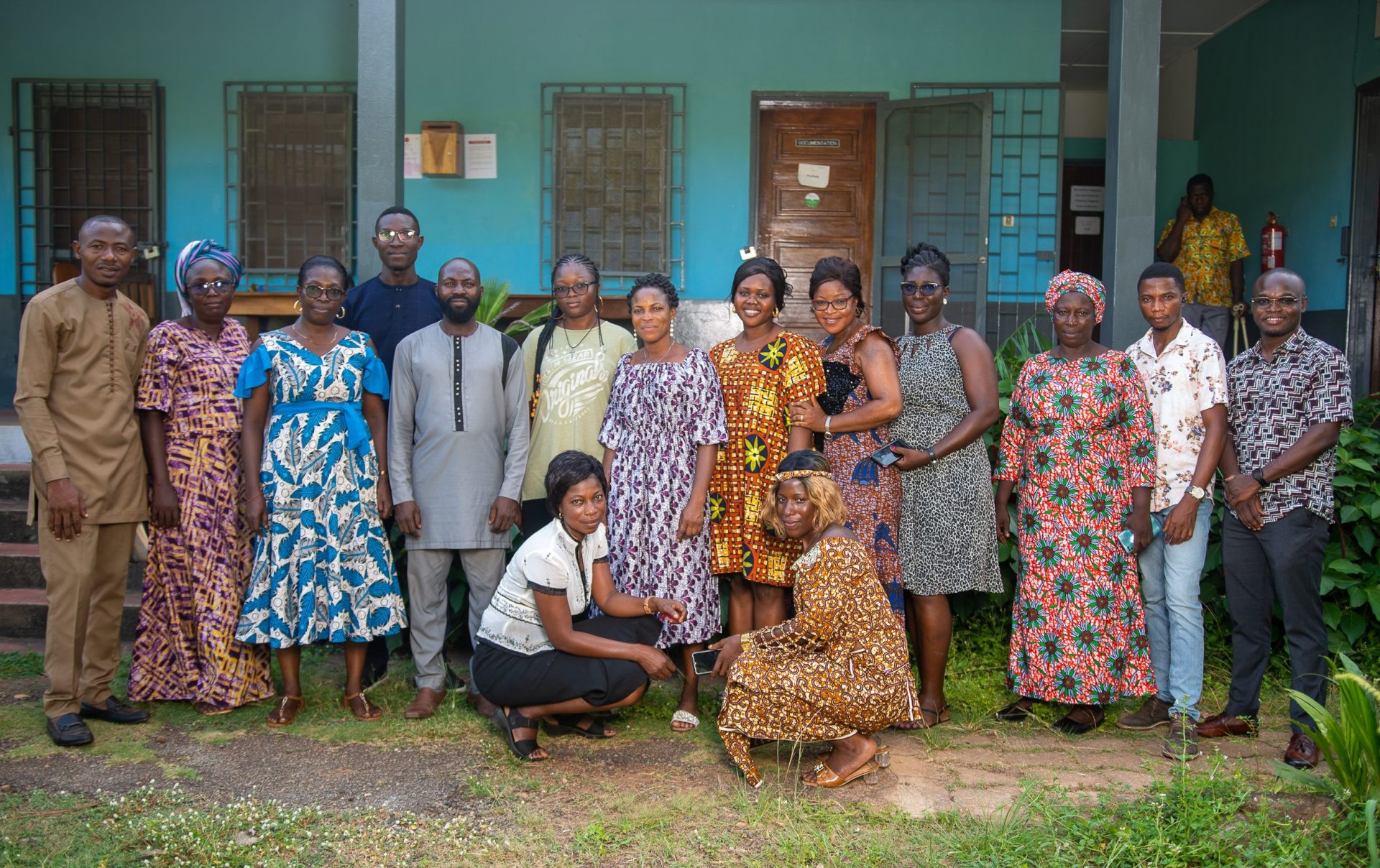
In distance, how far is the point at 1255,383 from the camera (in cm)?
404

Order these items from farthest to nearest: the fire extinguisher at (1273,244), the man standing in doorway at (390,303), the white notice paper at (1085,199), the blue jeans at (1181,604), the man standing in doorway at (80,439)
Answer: the white notice paper at (1085,199) → the fire extinguisher at (1273,244) → the man standing in doorway at (390,303) → the blue jeans at (1181,604) → the man standing in doorway at (80,439)

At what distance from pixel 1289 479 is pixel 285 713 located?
152 inches

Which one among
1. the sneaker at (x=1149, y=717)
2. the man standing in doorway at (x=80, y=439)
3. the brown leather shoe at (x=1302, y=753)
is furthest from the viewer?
the sneaker at (x=1149, y=717)

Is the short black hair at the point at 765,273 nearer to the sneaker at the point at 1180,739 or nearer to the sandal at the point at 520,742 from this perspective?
the sandal at the point at 520,742

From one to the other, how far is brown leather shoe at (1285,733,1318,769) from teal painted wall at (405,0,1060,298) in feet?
17.8

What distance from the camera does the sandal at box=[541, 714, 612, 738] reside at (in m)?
4.19

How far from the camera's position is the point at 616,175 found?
830 cm

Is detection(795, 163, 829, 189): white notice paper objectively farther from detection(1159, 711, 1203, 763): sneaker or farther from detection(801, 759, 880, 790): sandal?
detection(801, 759, 880, 790): sandal

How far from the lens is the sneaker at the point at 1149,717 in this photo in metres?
4.27

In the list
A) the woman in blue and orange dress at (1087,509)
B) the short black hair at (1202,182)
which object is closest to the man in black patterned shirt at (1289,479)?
the woman in blue and orange dress at (1087,509)

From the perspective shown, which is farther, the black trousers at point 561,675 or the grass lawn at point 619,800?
the black trousers at point 561,675

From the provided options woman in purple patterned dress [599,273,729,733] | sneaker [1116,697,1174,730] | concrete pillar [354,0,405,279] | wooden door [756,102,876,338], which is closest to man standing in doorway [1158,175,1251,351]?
wooden door [756,102,876,338]

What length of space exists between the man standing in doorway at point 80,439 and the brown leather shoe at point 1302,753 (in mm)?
4312

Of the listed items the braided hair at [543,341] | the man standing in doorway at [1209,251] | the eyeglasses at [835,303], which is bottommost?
the braided hair at [543,341]
